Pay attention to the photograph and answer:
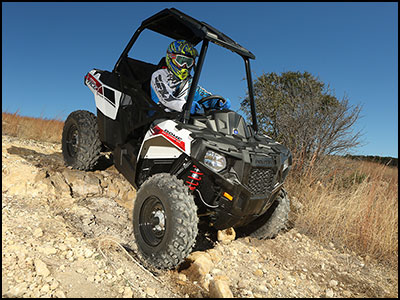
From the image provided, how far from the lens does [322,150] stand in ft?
22.5

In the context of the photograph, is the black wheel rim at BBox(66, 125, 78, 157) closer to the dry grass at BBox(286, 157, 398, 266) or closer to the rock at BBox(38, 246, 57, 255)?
the rock at BBox(38, 246, 57, 255)

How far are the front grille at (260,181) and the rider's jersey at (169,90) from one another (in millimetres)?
1146

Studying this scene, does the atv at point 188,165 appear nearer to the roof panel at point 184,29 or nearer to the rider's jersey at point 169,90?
the roof panel at point 184,29

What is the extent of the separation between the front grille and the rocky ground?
2.73 feet

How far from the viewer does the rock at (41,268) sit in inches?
95.9

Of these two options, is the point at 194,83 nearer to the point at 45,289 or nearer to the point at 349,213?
the point at 45,289

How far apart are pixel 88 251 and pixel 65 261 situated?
0.72 ft

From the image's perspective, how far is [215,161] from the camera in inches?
112

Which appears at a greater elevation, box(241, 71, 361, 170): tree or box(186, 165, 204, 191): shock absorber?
box(241, 71, 361, 170): tree

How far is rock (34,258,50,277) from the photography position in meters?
2.44

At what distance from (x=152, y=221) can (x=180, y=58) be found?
1890 millimetres

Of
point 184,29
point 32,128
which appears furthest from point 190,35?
point 32,128

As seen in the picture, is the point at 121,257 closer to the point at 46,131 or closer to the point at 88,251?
the point at 88,251

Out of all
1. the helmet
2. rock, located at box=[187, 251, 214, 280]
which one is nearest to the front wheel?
rock, located at box=[187, 251, 214, 280]
